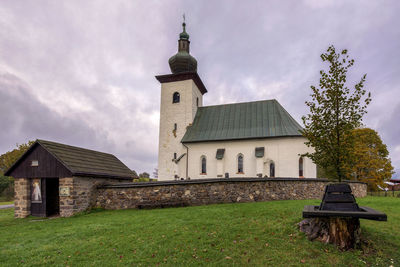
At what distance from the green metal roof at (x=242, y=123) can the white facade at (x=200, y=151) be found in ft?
1.90

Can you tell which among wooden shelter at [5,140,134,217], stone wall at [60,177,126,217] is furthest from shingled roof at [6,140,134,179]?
stone wall at [60,177,126,217]

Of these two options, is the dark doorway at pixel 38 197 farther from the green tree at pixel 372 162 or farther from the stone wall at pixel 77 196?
the green tree at pixel 372 162

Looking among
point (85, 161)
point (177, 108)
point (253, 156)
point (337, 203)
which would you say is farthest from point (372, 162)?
point (85, 161)

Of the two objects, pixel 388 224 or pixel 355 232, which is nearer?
pixel 355 232

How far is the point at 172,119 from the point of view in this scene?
2722 cm

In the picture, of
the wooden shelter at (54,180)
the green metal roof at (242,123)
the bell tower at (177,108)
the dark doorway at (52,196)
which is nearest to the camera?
the wooden shelter at (54,180)

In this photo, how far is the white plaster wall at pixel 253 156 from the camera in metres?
21.1

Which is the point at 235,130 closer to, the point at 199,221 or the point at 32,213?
the point at 199,221

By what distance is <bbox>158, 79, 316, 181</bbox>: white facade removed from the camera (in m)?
21.2

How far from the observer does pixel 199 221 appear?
28.9 feet

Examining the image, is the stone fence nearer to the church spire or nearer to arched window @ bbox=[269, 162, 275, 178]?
arched window @ bbox=[269, 162, 275, 178]

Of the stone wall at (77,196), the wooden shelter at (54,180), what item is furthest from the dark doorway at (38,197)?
the stone wall at (77,196)

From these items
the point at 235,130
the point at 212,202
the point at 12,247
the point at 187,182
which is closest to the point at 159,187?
the point at 187,182

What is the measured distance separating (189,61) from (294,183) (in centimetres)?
1979
